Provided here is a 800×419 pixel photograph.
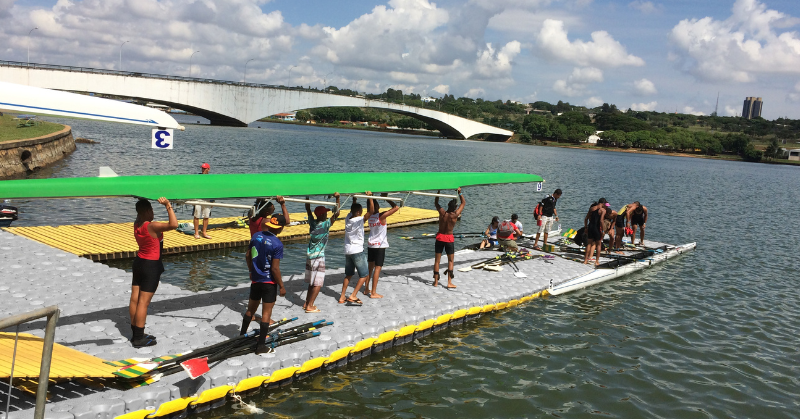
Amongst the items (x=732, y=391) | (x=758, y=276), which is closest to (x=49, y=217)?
(x=732, y=391)

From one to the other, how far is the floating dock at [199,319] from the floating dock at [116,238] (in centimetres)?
78

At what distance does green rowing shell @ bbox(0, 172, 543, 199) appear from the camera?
23.2ft

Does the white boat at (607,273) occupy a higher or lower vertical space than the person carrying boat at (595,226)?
lower

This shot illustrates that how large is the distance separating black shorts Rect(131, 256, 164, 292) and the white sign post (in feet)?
8.50

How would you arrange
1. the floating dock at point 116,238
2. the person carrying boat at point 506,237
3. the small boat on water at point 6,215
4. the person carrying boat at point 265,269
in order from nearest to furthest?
the person carrying boat at point 265,269 < the floating dock at point 116,238 < the small boat on water at point 6,215 < the person carrying boat at point 506,237

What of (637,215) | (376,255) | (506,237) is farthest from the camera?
(637,215)

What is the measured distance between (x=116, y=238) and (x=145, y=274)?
8.90 metres

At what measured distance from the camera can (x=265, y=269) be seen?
8.02 metres

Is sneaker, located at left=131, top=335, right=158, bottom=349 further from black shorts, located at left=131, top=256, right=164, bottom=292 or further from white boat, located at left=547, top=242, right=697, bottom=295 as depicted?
white boat, located at left=547, top=242, right=697, bottom=295

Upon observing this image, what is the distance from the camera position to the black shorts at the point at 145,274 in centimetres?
772

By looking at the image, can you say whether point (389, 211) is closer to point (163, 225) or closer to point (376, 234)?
point (376, 234)

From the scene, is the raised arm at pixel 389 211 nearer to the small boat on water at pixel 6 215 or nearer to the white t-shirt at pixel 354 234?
the white t-shirt at pixel 354 234

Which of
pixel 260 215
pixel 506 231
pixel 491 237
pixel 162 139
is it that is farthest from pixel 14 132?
pixel 260 215

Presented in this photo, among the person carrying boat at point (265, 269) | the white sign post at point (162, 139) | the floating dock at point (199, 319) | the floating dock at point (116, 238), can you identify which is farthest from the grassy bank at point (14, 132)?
the person carrying boat at point (265, 269)
